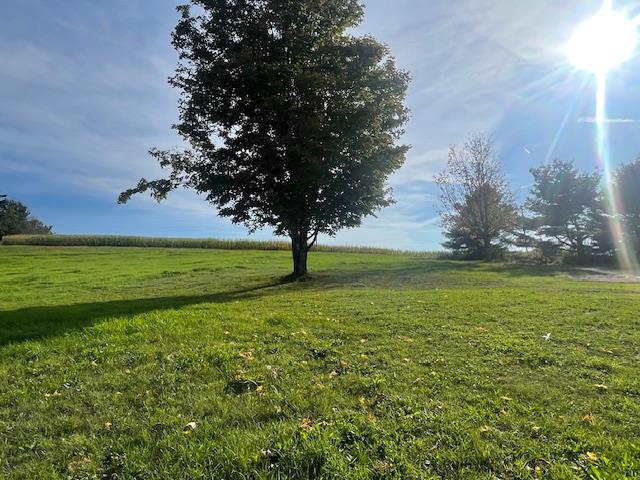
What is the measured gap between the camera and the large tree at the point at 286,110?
16.9 meters

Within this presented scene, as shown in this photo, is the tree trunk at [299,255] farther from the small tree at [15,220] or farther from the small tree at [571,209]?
the small tree at [15,220]

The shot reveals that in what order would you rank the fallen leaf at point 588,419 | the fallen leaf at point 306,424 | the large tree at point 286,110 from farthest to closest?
the large tree at point 286,110, the fallen leaf at point 588,419, the fallen leaf at point 306,424

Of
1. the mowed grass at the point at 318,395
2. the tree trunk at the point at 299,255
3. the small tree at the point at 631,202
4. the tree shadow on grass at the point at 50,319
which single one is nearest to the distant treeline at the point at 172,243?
the small tree at the point at 631,202

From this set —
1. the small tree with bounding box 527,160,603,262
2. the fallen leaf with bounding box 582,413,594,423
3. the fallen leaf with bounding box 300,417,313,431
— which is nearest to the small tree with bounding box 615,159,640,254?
the small tree with bounding box 527,160,603,262

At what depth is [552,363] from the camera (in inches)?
232

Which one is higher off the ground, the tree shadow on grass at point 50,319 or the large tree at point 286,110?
the large tree at point 286,110

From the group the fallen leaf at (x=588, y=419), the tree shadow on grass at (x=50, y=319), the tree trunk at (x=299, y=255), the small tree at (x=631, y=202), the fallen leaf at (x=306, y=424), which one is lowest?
the fallen leaf at (x=306, y=424)

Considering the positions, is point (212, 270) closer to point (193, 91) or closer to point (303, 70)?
point (193, 91)

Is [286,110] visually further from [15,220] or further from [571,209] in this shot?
[15,220]

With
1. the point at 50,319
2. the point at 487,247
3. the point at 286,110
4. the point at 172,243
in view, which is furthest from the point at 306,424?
the point at 172,243

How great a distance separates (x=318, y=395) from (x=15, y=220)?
105 meters

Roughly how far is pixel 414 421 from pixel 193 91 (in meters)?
17.0

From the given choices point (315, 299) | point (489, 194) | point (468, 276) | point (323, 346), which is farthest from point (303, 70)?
point (489, 194)

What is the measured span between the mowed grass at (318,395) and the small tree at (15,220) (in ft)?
292
